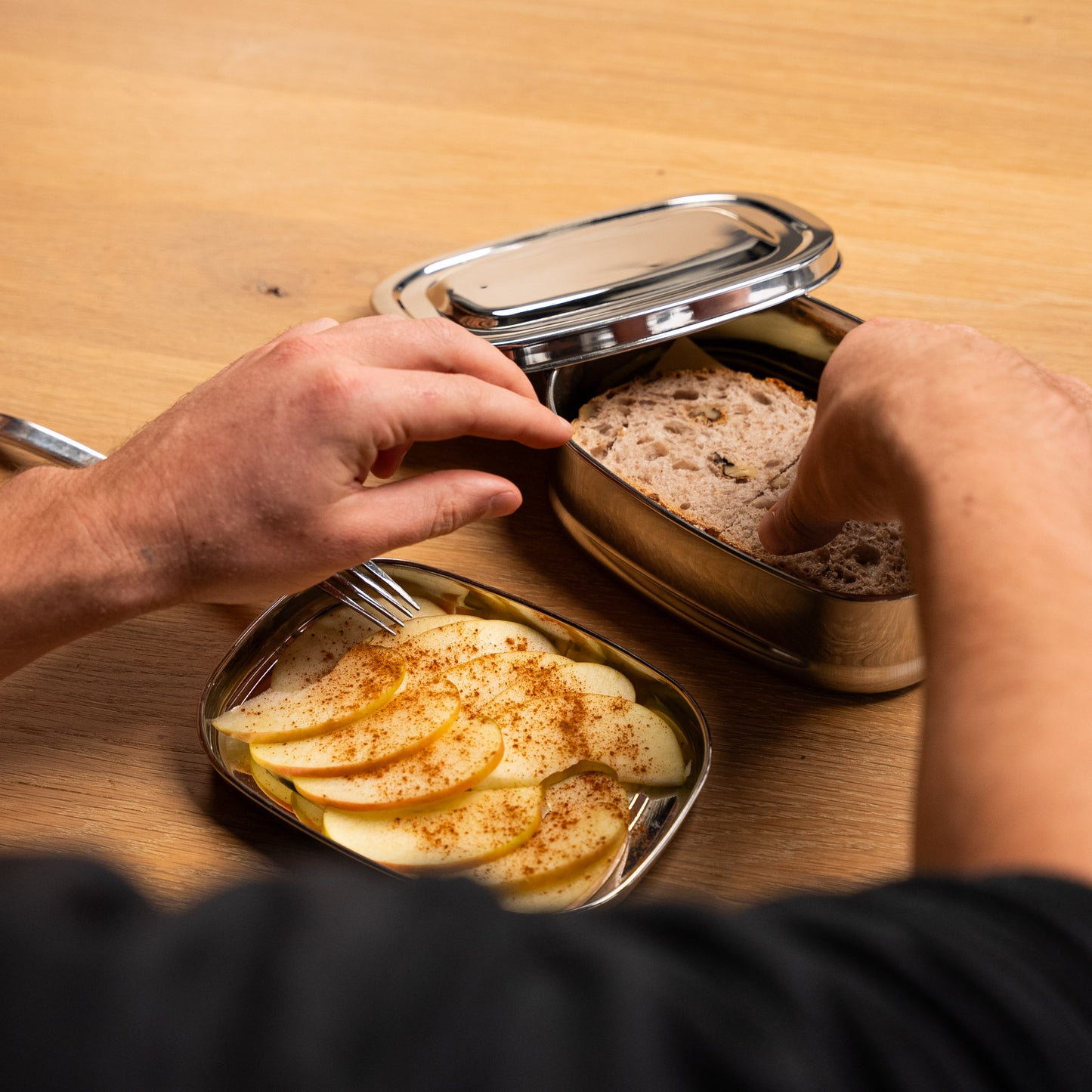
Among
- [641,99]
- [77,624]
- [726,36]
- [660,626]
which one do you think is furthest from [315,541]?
[726,36]

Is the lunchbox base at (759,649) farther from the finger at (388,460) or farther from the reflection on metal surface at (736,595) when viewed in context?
the finger at (388,460)

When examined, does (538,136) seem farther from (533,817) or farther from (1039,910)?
(1039,910)

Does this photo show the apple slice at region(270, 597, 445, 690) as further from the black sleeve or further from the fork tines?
the black sleeve

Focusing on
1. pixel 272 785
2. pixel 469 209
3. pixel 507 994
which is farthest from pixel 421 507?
pixel 469 209

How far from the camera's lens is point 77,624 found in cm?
78

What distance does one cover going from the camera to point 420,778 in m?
0.74

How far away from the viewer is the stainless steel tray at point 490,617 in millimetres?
714

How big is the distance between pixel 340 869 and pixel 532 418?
0.39m

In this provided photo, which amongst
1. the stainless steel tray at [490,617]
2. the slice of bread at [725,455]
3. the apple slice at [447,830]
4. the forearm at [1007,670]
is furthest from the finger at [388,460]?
the forearm at [1007,670]

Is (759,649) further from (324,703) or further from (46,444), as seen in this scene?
(46,444)

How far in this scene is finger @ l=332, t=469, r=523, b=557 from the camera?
76 cm

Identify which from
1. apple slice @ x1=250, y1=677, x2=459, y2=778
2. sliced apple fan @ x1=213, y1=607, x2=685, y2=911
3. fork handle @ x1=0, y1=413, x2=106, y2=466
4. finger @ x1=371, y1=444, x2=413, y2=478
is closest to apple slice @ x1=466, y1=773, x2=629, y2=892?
sliced apple fan @ x1=213, y1=607, x2=685, y2=911

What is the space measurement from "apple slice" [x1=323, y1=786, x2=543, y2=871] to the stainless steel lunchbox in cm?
25

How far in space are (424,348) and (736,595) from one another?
34 centimetres
